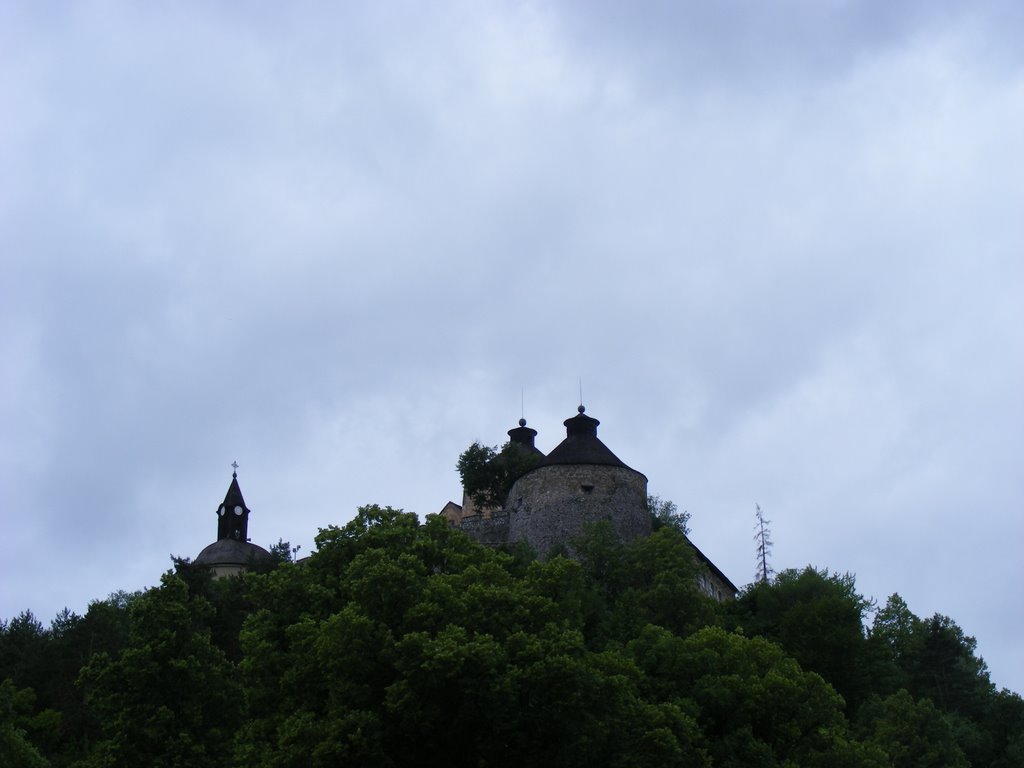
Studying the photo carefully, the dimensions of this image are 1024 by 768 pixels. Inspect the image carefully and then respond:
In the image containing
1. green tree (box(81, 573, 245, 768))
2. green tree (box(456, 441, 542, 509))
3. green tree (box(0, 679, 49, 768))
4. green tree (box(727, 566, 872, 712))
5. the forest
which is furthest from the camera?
green tree (box(456, 441, 542, 509))

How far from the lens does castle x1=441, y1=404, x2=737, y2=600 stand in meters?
56.4

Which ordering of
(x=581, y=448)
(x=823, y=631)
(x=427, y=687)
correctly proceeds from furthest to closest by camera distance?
(x=581, y=448) → (x=823, y=631) → (x=427, y=687)

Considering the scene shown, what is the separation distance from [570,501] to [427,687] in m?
30.3

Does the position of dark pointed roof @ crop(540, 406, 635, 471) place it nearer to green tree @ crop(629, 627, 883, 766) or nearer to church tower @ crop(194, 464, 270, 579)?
green tree @ crop(629, 627, 883, 766)

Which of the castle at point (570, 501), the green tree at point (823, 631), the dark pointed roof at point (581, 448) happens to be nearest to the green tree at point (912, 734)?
the green tree at point (823, 631)

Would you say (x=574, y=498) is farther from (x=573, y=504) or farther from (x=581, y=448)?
(x=581, y=448)

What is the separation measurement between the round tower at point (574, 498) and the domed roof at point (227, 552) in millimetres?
34552

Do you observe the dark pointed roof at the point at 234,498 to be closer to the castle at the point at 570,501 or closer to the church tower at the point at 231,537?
Answer: the church tower at the point at 231,537

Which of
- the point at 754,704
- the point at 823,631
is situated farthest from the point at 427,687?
the point at 823,631

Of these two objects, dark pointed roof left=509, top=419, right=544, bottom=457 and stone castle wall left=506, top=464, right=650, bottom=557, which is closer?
stone castle wall left=506, top=464, right=650, bottom=557

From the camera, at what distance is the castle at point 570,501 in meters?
56.4

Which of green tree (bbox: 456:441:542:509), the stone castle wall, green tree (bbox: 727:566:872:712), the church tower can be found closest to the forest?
green tree (bbox: 727:566:872:712)

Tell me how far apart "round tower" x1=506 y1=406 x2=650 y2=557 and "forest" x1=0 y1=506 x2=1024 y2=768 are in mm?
14255

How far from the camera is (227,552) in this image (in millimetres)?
89188
